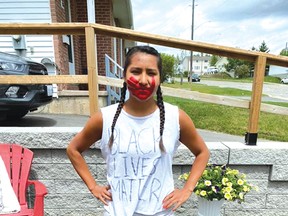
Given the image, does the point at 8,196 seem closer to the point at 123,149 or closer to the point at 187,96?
the point at 123,149

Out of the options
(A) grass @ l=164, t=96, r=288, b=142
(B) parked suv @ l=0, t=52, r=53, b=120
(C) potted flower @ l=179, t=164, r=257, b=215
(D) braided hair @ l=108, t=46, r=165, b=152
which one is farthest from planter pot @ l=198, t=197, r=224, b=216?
(A) grass @ l=164, t=96, r=288, b=142

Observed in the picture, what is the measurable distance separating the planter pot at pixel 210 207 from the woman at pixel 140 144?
77cm

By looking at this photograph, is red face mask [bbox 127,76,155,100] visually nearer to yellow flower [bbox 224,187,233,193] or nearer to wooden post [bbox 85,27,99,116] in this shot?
wooden post [bbox 85,27,99,116]

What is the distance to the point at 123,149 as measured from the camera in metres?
1.15

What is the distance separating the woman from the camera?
3.75 ft

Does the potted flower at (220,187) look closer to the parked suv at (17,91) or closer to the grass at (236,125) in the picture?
the parked suv at (17,91)

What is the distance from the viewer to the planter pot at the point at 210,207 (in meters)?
1.88

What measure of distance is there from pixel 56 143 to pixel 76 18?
598 cm

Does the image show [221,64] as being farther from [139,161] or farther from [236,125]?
[139,161]

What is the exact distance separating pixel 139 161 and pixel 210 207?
1073 mm

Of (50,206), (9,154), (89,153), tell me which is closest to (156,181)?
(89,153)

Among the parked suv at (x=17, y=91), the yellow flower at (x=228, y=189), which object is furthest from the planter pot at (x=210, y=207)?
the parked suv at (x=17, y=91)

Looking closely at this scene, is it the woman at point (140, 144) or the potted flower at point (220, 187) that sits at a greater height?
the woman at point (140, 144)

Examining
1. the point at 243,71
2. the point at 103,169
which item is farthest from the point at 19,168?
the point at 243,71
